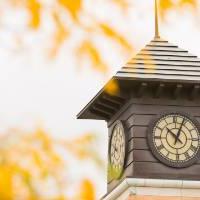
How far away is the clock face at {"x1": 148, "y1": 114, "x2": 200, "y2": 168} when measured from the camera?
1689 cm

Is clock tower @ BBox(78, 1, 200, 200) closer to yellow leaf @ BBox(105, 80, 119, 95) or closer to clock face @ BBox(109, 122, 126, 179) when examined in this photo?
clock face @ BBox(109, 122, 126, 179)

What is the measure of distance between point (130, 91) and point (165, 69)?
799mm

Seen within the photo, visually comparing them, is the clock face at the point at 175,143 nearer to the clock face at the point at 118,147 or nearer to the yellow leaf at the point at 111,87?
the clock face at the point at 118,147

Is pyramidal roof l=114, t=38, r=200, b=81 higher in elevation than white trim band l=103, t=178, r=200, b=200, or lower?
higher

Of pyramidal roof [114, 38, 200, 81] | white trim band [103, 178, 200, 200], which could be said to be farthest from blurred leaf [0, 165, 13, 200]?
white trim band [103, 178, 200, 200]

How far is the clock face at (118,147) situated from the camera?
17.4 m

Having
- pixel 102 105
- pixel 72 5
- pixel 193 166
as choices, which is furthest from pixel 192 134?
pixel 72 5

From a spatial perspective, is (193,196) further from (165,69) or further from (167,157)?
(165,69)

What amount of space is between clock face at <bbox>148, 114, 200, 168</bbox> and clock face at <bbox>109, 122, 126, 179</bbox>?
70 centimetres

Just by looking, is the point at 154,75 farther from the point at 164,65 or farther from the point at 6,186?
the point at 6,186

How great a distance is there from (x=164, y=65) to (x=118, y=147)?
185cm

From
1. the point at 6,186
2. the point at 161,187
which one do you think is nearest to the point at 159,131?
the point at 161,187

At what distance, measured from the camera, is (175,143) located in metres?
16.9

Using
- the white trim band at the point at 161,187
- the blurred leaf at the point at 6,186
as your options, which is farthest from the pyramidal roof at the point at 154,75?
the blurred leaf at the point at 6,186
